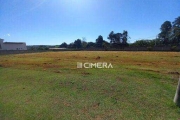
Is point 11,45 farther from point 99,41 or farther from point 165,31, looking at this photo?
point 165,31

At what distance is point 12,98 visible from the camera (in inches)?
142

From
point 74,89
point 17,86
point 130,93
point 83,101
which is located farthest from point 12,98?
point 130,93

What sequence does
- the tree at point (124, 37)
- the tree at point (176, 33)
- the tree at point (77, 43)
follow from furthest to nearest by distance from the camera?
the tree at point (77, 43) < the tree at point (124, 37) < the tree at point (176, 33)

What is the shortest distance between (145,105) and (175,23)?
41189mm

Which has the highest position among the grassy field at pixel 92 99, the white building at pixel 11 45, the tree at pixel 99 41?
the tree at pixel 99 41

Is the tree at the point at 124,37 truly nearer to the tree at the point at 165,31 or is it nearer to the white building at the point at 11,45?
the tree at the point at 165,31

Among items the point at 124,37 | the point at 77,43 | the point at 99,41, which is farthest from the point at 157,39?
the point at 77,43

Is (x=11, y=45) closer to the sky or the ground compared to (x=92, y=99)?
closer to the sky

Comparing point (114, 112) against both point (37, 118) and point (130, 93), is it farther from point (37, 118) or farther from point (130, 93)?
point (37, 118)

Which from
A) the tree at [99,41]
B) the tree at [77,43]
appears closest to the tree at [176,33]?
the tree at [99,41]

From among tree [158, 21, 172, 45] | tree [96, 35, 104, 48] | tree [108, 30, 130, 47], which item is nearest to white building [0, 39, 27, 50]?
tree [96, 35, 104, 48]

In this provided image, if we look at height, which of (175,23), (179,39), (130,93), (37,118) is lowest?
(37,118)

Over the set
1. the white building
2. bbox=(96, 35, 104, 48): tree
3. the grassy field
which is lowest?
the grassy field

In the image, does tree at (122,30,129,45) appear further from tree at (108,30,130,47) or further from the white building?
the white building
